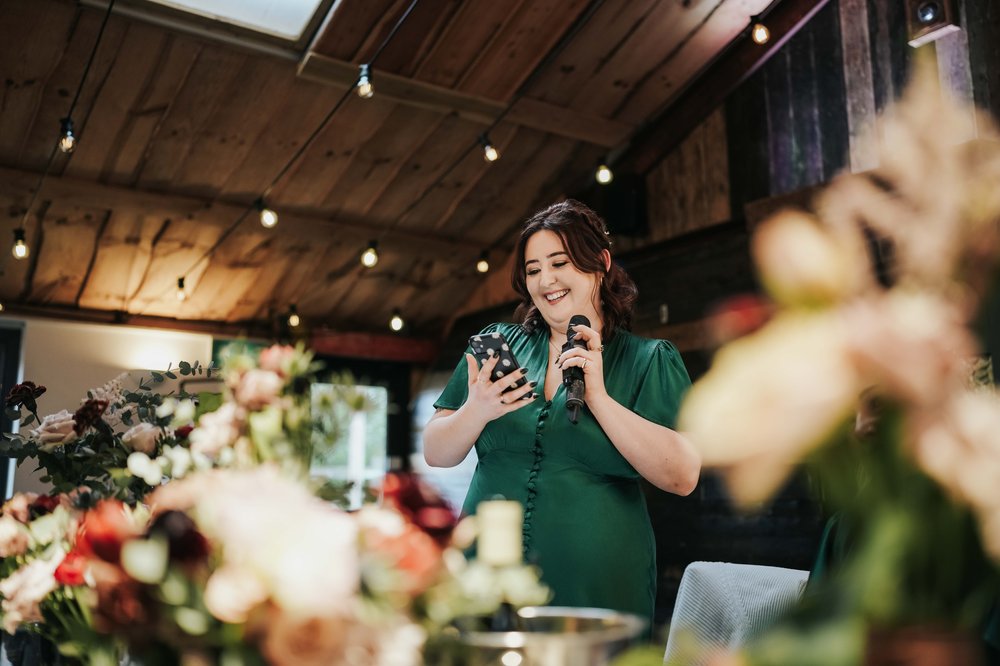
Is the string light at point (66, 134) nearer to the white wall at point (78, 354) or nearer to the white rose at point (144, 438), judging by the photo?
the white wall at point (78, 354)

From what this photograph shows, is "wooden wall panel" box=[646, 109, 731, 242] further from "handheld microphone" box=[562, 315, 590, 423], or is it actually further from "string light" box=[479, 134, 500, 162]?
"handheld microphone" box=[562, 315, 590, 423]

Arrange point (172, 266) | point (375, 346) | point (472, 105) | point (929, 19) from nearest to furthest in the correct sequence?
point (929, 19)
point (472, 105)
point (172, 266)
point (375, 346)

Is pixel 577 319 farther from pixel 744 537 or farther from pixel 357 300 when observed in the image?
pixel 357 300

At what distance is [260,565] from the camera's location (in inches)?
25.3

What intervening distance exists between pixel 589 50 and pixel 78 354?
3729mm

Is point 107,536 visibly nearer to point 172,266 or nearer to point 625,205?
point 625,205

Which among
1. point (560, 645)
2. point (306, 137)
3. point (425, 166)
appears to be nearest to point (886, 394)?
point (560, 645)

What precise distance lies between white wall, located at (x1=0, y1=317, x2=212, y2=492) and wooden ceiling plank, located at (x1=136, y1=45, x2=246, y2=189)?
4.16ft

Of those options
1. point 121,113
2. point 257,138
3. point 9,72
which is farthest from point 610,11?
point 9,72

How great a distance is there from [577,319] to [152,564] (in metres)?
0.95

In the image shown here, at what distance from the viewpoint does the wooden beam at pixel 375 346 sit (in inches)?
271

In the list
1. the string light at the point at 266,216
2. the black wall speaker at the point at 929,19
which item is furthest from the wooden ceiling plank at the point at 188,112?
the black wall speaker at the point at 929,19

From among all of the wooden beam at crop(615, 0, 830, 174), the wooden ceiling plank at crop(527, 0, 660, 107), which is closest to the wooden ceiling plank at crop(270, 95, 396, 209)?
the wooden ceiling plank at crop(527, 0, 660, 107)

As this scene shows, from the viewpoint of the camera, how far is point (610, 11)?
482cm
